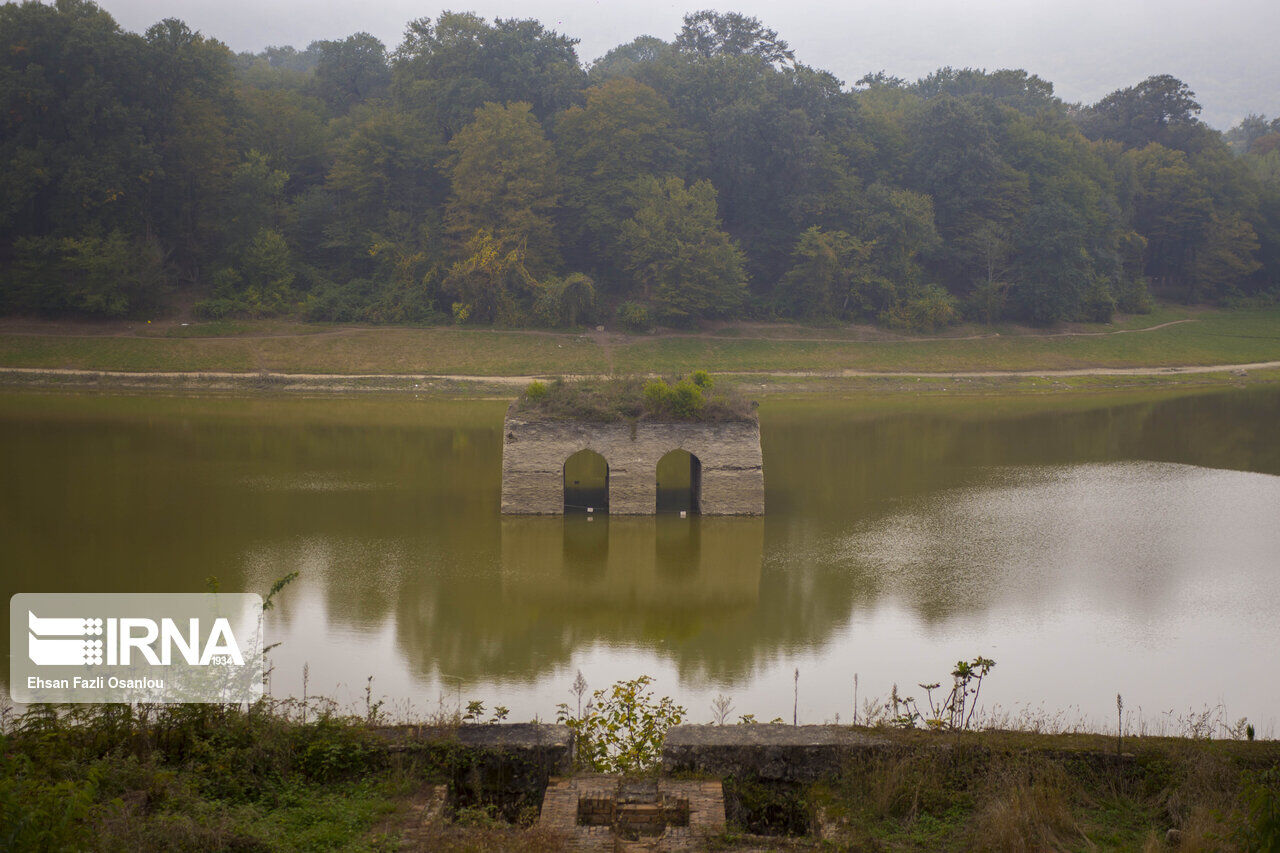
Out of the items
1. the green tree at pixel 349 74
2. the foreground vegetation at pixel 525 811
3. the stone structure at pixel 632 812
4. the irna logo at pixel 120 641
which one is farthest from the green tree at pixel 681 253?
the stone structure at pixel 632 812

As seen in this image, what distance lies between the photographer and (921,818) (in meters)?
8.40

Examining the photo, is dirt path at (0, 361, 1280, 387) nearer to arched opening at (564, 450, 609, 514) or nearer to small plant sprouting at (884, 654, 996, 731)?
arched opening at (564, 450, 609, 514)

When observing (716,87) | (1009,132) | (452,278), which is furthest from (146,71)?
(1009,132)

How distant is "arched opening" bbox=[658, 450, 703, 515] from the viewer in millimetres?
22578

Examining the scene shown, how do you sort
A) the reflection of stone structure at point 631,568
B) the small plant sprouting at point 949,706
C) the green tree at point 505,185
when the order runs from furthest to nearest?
the green tree at point 505,185
the reflection of stone structure at point 631,568
the small plant sprouting at point 949,706

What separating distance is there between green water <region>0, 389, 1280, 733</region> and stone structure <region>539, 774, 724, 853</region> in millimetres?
3762

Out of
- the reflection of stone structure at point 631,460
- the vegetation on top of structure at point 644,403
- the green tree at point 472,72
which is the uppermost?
the green tree at point 472,72

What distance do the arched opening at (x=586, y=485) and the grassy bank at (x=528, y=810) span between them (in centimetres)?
1292

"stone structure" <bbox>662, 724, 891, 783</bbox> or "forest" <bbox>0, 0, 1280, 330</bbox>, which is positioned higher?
"forest" <bbox>0, 0, 1280, 330</bbox>

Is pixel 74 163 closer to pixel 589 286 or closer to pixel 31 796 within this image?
pixel 589 286

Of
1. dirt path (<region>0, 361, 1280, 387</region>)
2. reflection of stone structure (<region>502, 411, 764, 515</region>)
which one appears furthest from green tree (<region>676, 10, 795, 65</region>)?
reflection of stone structure (<region>502, 411, 764, 515</region>)

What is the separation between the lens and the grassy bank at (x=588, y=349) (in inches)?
1602

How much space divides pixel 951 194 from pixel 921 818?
51.5 meters

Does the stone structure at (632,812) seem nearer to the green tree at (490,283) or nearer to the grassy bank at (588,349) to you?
the grassy bank at (588,349)
